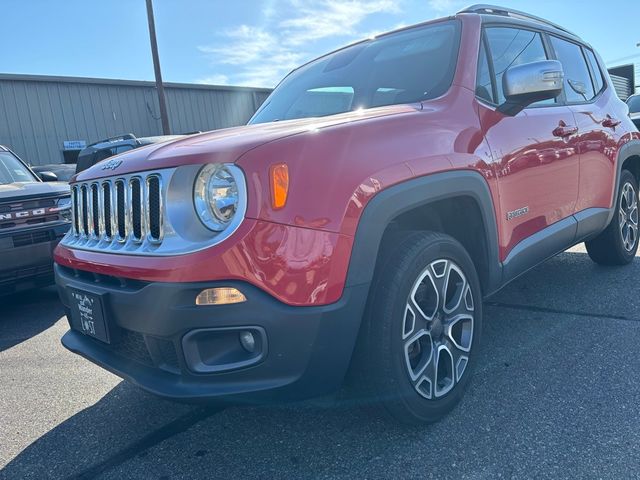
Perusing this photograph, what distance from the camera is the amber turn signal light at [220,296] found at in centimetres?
181

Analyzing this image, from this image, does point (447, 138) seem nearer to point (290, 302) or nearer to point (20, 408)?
point (290, 302)

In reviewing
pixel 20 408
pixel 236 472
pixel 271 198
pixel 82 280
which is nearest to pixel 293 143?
pixel 271 198

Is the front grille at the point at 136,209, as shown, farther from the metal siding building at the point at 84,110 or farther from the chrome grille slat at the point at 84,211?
the metal siding building at the point at 84,110

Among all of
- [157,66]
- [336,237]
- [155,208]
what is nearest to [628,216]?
[336,237]

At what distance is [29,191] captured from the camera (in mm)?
4539

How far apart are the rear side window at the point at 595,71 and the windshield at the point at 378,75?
75.8 inches

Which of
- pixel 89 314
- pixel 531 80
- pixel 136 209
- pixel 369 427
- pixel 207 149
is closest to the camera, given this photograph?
pixel 207 149

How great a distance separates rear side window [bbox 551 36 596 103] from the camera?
12.2 ft

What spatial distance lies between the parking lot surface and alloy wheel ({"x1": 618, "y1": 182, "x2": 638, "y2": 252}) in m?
1.31

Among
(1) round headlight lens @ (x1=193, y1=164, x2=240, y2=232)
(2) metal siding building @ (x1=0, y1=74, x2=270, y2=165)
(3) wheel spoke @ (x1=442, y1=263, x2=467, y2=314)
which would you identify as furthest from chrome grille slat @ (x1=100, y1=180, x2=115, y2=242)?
(2) metal siding building @ (x1=0, y1=74, x2=270, y2=165)

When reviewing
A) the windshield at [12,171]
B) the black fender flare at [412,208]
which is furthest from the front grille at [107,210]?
the windshield at [12,171]

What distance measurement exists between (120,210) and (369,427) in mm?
1419

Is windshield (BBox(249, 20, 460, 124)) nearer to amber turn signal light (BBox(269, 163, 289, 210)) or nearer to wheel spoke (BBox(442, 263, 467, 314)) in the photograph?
wheel spoke (BBox(442, 263, 467, 314))

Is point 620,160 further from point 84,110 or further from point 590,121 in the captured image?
point 84,110
